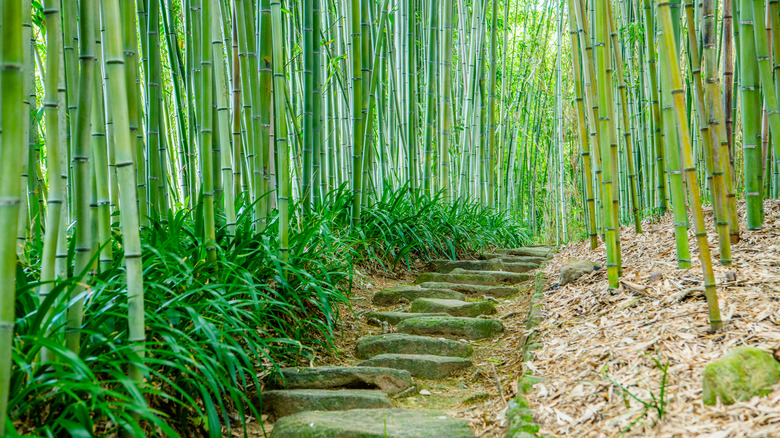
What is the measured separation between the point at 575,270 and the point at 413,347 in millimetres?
847

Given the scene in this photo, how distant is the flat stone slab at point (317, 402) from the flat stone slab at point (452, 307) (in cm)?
84

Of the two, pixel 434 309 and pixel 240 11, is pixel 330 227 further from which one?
pixel 240 11

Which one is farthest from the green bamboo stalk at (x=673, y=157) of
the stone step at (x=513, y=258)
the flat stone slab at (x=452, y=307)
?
the stone step at (x=513, y=258)

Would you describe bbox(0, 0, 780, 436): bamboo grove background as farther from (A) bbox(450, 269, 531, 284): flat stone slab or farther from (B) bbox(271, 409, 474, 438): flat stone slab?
(A) bbox(450, 269, 531, 284): flat stone slab

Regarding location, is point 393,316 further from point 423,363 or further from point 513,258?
point 513,258

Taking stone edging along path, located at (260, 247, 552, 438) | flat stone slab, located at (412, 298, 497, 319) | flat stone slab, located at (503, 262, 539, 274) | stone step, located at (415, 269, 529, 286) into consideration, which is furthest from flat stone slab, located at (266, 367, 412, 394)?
flat stone slab, located at (503, 262, 539, 274)

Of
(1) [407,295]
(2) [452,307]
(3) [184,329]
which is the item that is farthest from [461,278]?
(3) [184,329]

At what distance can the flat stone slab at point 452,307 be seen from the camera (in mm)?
2305

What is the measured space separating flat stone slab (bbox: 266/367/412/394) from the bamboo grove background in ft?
0.29

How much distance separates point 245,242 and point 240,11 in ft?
2.55

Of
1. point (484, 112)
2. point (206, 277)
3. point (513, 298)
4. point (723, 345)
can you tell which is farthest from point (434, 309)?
point (484, 112)

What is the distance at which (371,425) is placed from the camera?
49.8 inches

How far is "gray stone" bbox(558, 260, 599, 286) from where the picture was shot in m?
2.32

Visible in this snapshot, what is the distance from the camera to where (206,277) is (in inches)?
62.0
